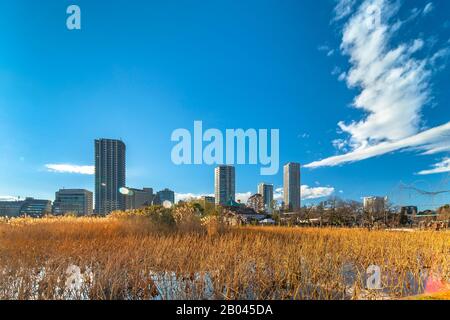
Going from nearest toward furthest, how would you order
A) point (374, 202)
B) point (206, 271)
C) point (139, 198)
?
point (206, 271) → point (374, 202) → point (139, 198)

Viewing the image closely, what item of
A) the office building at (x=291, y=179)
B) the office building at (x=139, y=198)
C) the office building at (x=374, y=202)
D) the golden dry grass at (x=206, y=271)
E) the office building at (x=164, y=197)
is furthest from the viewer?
the office building at (x=164, y=197)

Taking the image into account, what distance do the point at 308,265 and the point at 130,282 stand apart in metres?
2.76

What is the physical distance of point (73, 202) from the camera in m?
11.9

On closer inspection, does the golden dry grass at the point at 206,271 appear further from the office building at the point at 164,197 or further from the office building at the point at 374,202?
the office building at the point at 164,197

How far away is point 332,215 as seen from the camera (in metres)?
15.2

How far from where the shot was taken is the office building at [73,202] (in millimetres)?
11367

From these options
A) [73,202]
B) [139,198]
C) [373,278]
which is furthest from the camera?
[139,198]

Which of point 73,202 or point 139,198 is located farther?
point 139,198

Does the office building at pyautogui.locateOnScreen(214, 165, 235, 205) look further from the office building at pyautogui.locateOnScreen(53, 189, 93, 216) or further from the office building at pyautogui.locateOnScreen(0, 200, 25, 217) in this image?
the office building at pyautogui.locateOnScreen(0, 200, 25, 217)

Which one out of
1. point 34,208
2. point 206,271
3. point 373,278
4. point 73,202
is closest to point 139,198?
point 73,202

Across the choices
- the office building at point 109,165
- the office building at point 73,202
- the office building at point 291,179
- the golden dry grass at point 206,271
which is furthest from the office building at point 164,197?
the office building at point 291,179

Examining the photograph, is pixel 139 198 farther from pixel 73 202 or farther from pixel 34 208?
pixel 34 208

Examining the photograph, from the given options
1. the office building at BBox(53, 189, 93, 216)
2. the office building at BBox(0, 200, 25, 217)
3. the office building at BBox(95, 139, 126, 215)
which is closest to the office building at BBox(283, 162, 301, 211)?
the office building at BBox(95, 139, 126, 215)
